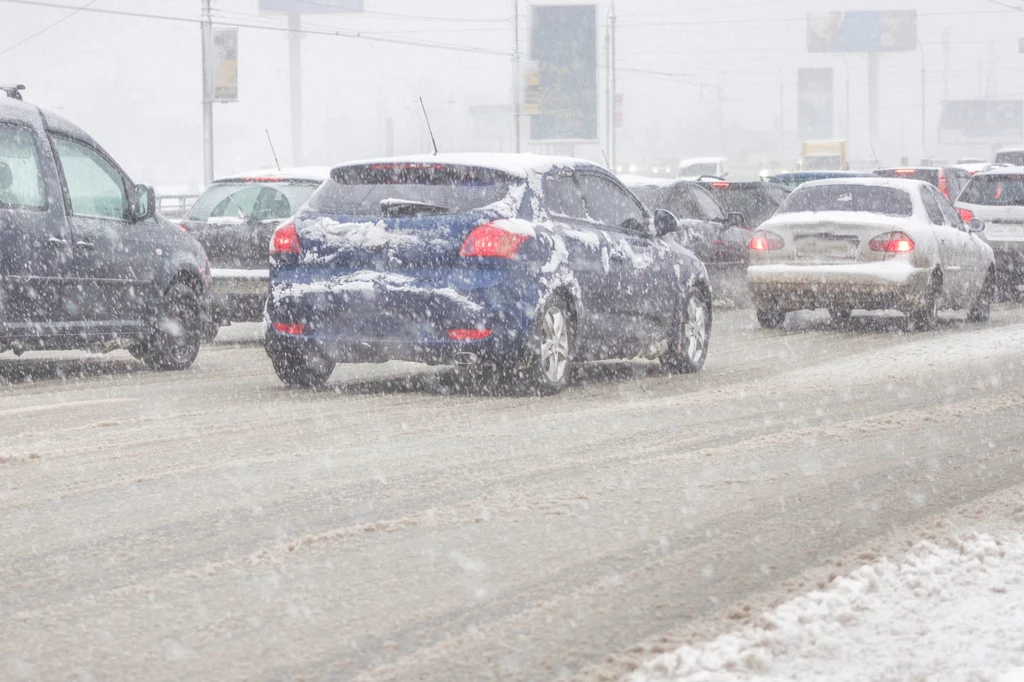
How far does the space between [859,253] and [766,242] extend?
0.98 m

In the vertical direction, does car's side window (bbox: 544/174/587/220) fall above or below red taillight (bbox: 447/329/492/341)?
above

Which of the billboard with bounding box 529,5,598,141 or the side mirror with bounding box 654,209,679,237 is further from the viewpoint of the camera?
the billboard with bounding box 529,5,598,141

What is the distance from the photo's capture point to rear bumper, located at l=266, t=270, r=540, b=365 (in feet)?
31.9

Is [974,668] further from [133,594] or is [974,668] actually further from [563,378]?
[563,378]

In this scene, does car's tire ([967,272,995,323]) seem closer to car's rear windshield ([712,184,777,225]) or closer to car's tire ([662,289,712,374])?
car's rear windshield ([712,184,777,225])

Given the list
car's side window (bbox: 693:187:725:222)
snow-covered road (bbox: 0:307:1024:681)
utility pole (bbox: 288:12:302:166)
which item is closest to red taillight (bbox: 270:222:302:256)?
snow-covered road (bbox: 0:307:1024:681)

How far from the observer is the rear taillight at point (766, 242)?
16.0 meters

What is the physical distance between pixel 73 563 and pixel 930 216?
12543mm

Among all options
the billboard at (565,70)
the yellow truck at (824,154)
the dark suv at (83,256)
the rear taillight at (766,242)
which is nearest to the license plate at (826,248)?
the rear taillight at (766,242)

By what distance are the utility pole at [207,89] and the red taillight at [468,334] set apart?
3396 cm

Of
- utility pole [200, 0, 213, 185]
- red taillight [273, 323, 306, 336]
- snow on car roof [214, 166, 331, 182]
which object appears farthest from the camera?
utility pole [200, 0, 213, 185]

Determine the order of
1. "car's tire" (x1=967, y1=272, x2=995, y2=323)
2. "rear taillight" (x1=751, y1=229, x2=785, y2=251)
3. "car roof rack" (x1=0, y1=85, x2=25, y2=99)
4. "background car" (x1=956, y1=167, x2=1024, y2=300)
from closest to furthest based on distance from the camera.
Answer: "car roof rack" (x1=0, y1=85, x2=25, y2=99), "rear taillight" (x1=751, y1=229, x2=785, y2=251), "car's tire" (x1=967, y1=272, x2=995, y2=323), "background car" (x1=956, y1=167, x2=1024, y2=300)

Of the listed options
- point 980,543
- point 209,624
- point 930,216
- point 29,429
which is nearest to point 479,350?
point 29,429

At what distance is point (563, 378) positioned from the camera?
1029 centimetres
